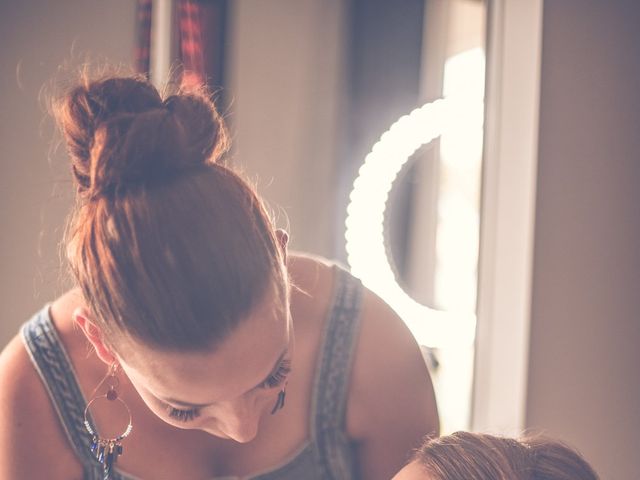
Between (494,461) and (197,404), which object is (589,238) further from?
(197,404)

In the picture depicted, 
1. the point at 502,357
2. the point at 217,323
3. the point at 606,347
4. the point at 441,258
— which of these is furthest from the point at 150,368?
the point at 441,258

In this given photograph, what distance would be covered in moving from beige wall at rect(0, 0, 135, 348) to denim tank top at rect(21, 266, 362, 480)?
85cm

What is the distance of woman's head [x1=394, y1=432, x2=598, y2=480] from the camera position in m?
0.88

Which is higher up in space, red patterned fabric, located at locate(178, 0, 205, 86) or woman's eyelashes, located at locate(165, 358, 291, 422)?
red patterned fabric, located at locate(178, 0, 205, 86)

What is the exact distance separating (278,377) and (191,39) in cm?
134

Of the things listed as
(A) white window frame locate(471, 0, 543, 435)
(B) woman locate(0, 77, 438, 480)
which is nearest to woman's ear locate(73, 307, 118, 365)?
(B) woman locate(0, 77, 438, 480)

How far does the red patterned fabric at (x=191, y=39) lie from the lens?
189cm

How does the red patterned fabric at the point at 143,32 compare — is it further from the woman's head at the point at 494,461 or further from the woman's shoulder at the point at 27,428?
the woman's head at the point at 494,461

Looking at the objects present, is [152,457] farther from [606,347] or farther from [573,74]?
[573,74]

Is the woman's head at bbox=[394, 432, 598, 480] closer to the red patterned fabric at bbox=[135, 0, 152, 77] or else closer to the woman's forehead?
the woman's forehead

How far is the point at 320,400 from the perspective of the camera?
1051 millimetres

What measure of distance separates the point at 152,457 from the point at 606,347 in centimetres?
102

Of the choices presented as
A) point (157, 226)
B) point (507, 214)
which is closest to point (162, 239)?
point (157, 226)

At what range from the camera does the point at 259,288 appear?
0.77m
